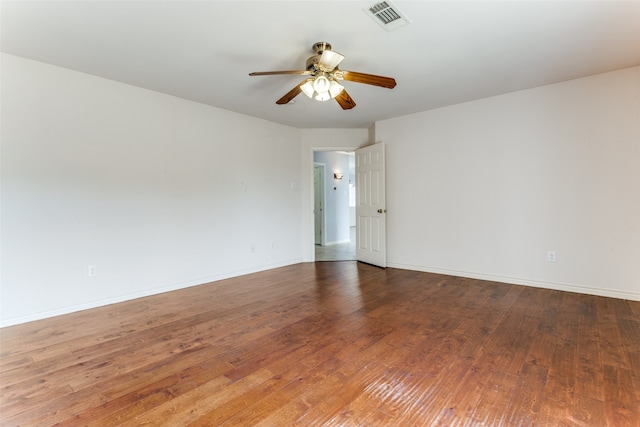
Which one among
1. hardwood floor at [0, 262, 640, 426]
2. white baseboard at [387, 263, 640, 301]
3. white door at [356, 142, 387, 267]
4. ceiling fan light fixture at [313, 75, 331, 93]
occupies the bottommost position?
hardwood floor at [0, 262, 640, 426]

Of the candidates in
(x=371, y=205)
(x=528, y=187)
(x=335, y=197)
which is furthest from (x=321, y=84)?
(x=335, y=197)

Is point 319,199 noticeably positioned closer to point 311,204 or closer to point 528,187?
point 311,204

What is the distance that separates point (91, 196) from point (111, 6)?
1.91 meters

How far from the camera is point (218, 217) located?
423 cm

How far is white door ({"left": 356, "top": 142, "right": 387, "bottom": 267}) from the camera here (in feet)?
15.9

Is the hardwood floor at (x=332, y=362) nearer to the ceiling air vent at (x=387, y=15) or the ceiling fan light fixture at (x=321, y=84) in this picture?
the ceiling fan light fixture at (x=321, y=84)

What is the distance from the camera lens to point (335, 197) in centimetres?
762

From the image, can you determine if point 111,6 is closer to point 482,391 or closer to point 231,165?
point 231,165

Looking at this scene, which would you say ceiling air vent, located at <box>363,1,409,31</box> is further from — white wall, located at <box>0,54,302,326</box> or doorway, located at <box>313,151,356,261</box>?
doorway, located at <box>313,151,356,261</box>

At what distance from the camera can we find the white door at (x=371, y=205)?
484 centimetres

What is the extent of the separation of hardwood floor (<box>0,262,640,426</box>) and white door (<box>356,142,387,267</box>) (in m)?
1.69

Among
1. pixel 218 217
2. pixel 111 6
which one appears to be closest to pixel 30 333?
pixel 218 217

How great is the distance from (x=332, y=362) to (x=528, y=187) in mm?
3335

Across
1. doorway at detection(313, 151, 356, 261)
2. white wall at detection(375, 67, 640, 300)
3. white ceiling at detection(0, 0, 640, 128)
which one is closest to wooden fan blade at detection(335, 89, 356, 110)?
white ceiling at detection(0, 0, 640, 128)
